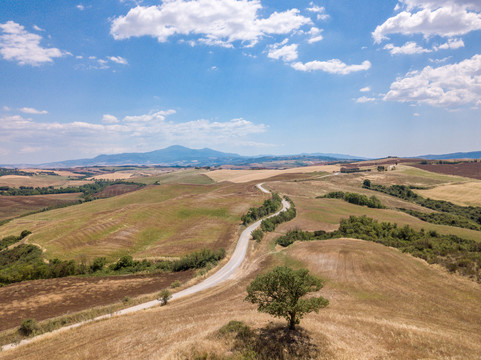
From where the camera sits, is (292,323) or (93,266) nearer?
(292,323)

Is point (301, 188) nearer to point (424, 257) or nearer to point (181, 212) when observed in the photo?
point (181, 212)

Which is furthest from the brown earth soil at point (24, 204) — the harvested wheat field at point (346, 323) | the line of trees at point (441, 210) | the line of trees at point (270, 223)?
the line of trees at point (441, 210)

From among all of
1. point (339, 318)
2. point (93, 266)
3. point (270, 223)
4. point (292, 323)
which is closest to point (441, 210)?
point (270, 223)

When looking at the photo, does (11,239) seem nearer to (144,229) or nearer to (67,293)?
(144,229)

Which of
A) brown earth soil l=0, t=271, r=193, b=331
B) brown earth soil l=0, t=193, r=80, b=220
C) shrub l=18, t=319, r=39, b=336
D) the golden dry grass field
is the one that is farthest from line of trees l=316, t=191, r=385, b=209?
brown earth soil l=0, t=193, r=80, b=220

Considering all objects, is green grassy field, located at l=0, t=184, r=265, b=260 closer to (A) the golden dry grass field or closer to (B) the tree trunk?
(A) the golden dry grass field
